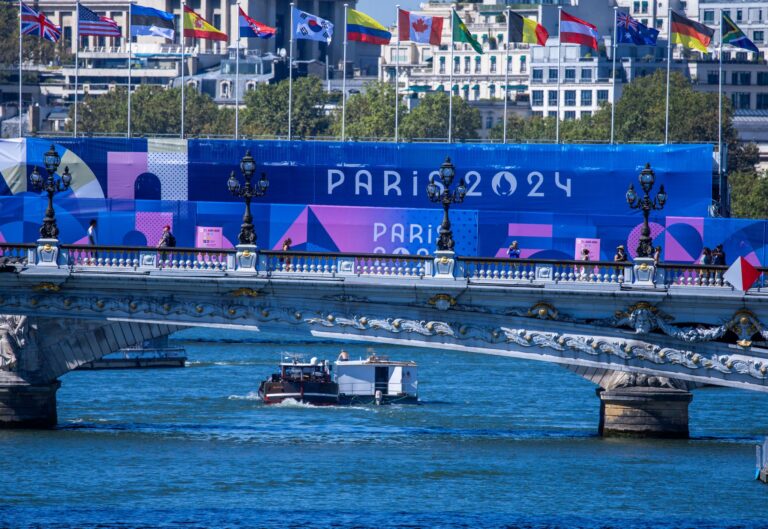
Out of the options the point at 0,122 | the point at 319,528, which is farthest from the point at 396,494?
the point at 0,122

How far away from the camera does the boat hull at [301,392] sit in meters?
80.3

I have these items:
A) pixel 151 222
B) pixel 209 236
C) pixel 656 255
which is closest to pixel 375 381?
pixel 209 236

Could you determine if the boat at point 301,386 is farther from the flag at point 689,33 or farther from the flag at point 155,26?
the flag at point 689,33

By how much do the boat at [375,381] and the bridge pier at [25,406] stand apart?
15.9 m

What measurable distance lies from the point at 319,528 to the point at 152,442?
1330 cm

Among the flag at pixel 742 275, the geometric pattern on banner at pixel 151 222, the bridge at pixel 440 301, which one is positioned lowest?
the bridge at pixel 440 301

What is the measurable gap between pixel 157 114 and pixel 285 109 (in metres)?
11.8

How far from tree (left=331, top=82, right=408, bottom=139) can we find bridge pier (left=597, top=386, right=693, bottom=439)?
88.9 meters

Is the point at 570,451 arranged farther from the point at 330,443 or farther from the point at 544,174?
the point at 544,174

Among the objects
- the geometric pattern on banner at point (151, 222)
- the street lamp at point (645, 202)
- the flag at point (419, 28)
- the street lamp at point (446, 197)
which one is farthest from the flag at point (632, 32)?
the street lamp at point (645, 202)

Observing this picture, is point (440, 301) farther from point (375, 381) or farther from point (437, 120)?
point (437, 120)

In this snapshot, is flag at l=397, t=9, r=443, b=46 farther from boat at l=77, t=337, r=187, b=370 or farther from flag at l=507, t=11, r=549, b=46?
boat at l=77, t=337, r=187, b=370

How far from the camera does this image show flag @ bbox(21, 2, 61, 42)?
88.4 meters

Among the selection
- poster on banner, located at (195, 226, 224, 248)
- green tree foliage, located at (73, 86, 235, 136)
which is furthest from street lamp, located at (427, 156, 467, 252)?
green tree foliage, located at (73, 86, 235, 136)
